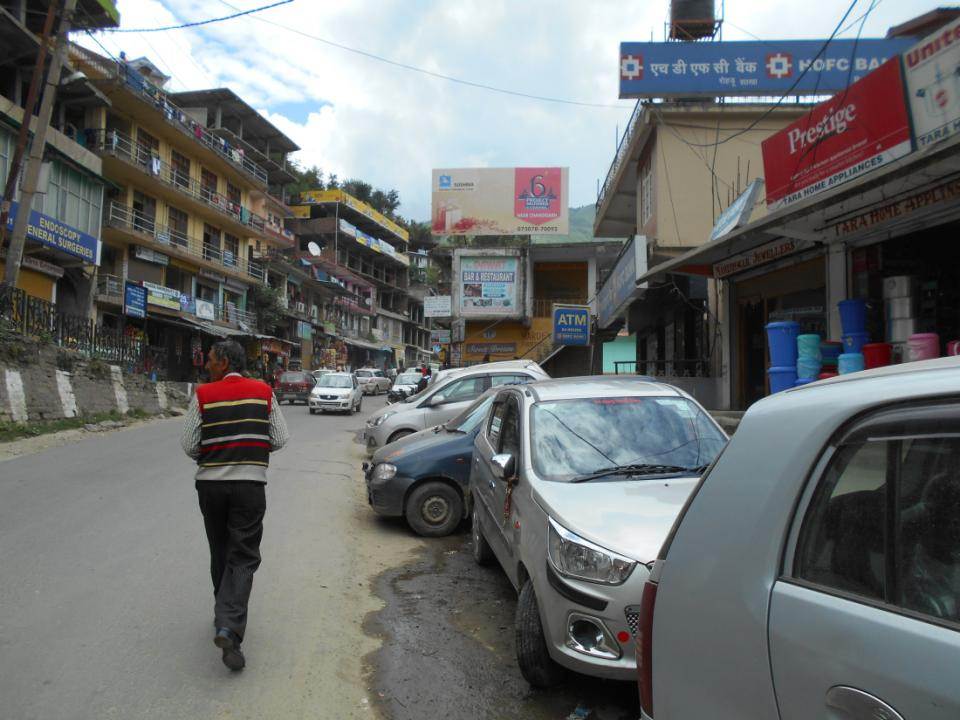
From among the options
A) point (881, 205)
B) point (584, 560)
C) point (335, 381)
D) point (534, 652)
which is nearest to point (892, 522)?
point (584, 560)

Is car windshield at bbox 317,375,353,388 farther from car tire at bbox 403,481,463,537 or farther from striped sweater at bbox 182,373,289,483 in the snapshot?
striped sweater at bbox 182,373,289,483

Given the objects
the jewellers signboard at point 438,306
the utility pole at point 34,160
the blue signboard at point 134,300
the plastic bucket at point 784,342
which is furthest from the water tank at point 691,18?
the blue signboard at point 134,300

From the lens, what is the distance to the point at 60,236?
22734 mm

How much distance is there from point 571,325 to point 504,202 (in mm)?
14932

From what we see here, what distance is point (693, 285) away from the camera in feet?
51.4

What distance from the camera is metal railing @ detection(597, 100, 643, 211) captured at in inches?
702

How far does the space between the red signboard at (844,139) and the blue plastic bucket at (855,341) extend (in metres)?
2.12

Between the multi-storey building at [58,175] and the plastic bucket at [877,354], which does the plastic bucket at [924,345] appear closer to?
the plastic bucket at [877,354]

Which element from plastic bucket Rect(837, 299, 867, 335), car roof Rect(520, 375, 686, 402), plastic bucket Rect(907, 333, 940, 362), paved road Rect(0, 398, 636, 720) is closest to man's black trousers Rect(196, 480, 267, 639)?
paved road Rect(0, 398, 636, 720)

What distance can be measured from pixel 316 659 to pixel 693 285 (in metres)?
13.6

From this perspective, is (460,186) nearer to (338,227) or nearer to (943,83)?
(338,227)

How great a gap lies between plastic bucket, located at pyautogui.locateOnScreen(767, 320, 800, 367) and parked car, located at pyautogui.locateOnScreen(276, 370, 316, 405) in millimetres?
23998

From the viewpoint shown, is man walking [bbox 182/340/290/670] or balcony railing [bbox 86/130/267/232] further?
balcony railing [bbox 86/130/267/232]

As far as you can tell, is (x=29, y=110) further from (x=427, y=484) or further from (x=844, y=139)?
(x=844, y=139)
